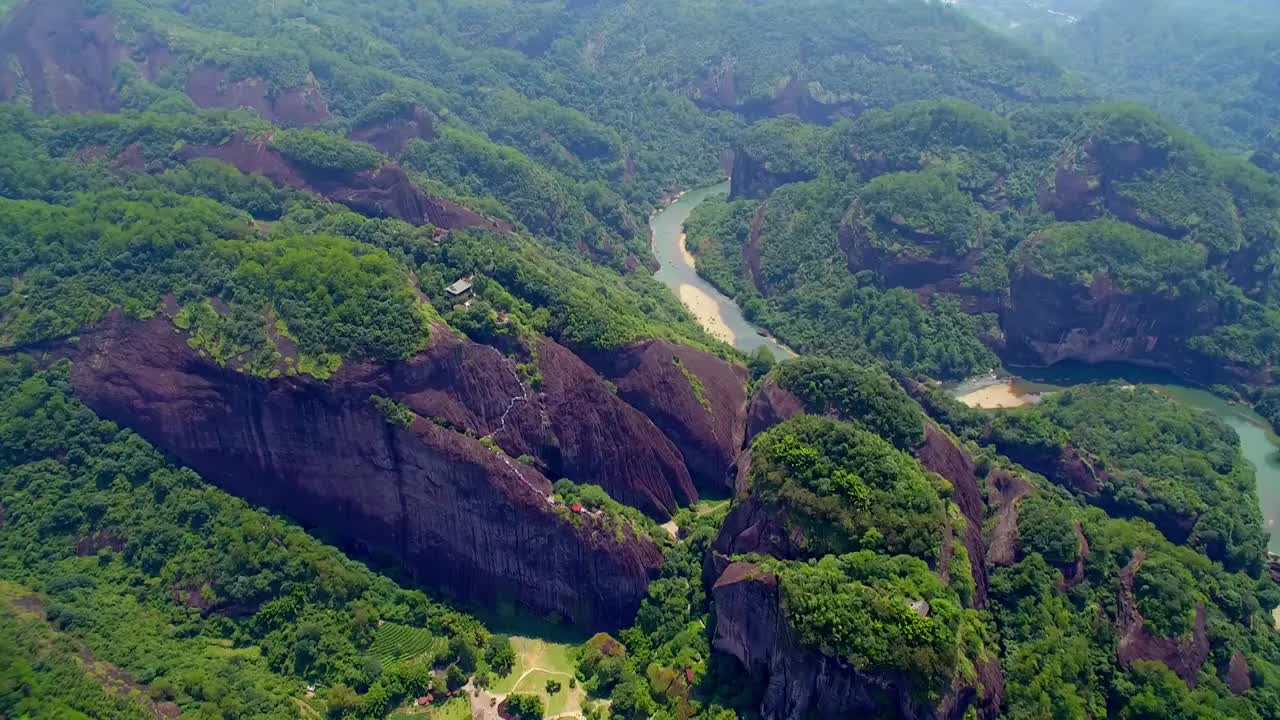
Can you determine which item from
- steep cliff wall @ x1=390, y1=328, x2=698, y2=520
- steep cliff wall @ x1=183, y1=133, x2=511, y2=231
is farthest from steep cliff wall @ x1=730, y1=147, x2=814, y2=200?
steep cliff wall @ x1=390, y1=328, x2=698, y2=520

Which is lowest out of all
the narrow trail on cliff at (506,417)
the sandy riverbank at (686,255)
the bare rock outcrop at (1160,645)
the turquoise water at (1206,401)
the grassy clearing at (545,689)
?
the sandy riverbank at (686,255)

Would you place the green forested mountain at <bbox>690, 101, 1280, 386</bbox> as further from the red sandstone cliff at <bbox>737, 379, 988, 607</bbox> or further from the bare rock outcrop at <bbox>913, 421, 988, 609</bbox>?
the bare rock outcrop at <bbox>913, 421, 988, 609</bbox>

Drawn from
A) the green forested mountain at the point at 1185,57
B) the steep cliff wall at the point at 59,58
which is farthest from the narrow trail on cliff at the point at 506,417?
the green forested mountain at the point at 1185,57

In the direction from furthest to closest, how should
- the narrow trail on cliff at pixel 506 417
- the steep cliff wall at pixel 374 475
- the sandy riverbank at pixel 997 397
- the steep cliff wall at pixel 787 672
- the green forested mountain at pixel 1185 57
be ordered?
the green forested mountain at pixel 1185 57
the sandy riverbank at pixel 997 397
the narrow trail on cliff at pixel 506 417
the steep cliff wall at pixel 374 475
the steep cliff wall at pixel 787 672

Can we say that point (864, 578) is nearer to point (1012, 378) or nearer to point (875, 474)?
point (875, 474)

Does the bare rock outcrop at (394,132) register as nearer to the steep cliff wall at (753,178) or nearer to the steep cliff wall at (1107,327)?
the steep cliff wall at (753,178)

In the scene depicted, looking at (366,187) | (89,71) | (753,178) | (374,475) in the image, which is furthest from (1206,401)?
(89,71)

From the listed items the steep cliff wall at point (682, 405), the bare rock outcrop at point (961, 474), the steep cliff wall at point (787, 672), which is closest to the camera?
the steep cliff wall at point (787, 672)

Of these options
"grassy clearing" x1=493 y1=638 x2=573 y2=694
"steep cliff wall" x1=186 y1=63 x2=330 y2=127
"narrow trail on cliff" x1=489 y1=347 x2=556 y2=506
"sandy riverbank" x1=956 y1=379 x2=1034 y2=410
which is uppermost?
"narrow trail on cliff" x1=489 y1=347 x2=556 y2=506
